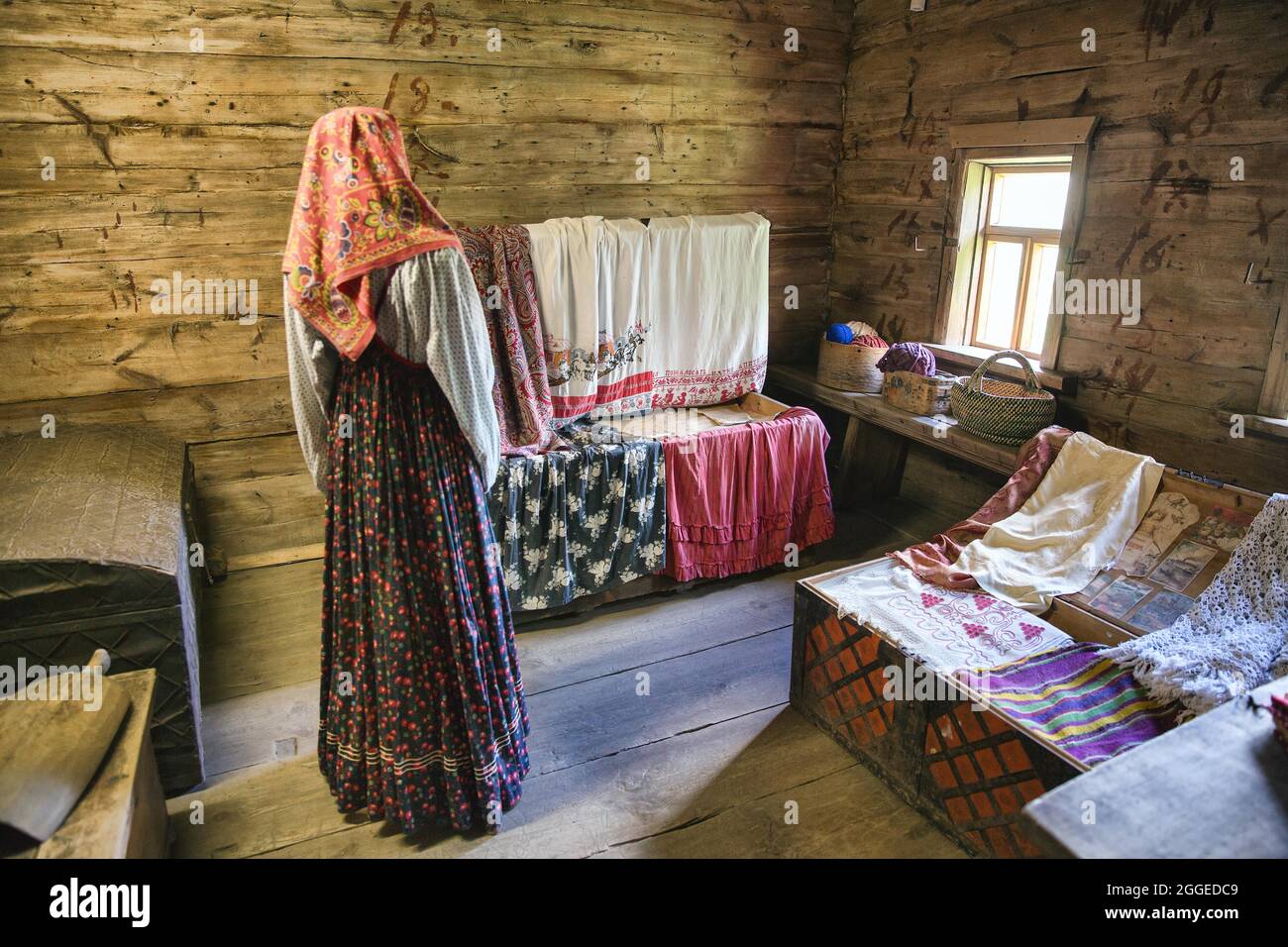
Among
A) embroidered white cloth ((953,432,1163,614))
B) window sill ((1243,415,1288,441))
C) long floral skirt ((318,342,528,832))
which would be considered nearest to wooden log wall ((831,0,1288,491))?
window sill ((1243,415,1288,441))

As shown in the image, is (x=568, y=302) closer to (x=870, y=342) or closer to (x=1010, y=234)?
(x=870, y=342)

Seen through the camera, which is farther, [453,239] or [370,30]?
[370,30]

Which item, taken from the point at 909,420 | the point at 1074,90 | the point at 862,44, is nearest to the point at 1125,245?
the point at 1074,90

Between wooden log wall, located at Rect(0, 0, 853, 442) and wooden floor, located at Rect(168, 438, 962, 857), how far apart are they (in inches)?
40.7

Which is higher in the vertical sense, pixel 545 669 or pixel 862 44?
pixel 862 44

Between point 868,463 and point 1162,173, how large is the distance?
185 cm

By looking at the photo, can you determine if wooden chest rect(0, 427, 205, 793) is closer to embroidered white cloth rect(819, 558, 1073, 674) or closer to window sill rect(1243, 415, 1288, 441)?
embroidered white cloth rect(819, 558, 1073, 674)

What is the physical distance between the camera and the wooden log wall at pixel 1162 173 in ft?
9.26

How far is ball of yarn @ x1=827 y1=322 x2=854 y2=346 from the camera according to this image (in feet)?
13.8

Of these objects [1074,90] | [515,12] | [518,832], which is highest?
[515,12]

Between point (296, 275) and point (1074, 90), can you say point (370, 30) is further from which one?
point (1074, 90)

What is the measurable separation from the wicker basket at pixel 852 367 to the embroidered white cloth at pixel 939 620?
1.55 meters

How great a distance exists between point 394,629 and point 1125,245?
3.05 m
